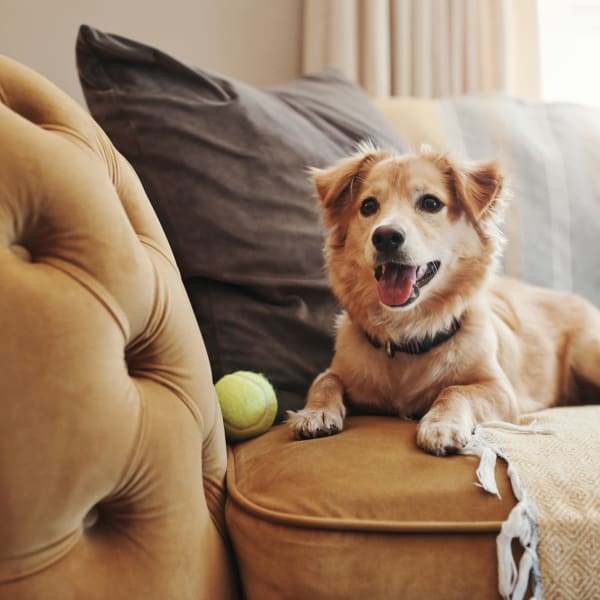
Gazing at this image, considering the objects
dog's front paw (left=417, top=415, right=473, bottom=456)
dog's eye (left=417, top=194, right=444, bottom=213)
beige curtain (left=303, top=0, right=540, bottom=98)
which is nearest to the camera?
dog's front paw (left=417, top=415, right=473, bottom=456)

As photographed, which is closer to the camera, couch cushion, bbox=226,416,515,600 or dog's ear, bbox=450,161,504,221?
couch cushion, bbox=226,416,515,600

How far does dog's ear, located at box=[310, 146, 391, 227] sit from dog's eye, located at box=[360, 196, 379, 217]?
0.05 meters

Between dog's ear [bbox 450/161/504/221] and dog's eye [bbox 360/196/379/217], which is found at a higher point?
dog's ear [bbox 450/161/504/221]

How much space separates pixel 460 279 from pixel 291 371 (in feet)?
1.33

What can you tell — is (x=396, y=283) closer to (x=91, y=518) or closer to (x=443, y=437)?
(x=443, y=437)

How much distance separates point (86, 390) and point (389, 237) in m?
0.67

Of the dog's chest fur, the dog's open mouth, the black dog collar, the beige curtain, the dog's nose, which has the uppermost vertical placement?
the beige curtain

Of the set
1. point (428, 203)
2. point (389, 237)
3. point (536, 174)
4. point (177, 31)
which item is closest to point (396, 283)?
point (389, 237)

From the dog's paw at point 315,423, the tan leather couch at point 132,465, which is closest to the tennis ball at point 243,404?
the dog's paw at point 315,423

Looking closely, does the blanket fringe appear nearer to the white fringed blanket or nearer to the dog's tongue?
the white fringed blanket

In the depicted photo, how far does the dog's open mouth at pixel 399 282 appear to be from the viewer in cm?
129

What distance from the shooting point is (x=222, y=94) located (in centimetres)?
145

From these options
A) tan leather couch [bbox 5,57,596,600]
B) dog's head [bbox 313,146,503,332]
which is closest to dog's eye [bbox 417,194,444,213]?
dog's head [bbox 313,146,503,332]

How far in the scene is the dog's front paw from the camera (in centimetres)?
100
